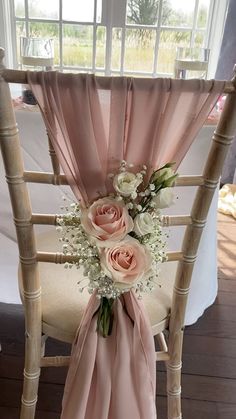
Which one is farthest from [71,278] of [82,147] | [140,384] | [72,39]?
[72,39]

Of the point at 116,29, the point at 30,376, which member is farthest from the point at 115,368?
the point at 116,29

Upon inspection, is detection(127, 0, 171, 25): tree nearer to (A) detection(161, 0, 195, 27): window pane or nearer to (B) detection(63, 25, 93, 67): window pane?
(A) detection(161, 0, 195, 27): window pane

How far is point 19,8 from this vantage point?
2492 millimetres

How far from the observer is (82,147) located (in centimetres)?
66

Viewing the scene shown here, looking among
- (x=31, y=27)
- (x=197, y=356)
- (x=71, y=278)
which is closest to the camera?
(x=71, y=278)

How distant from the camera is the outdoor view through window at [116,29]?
2461mm

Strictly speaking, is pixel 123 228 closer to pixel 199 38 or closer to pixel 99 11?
pixel 99 11

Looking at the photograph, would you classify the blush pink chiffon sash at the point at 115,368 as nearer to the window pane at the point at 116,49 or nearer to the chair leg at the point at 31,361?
the chair leg at the point at 31,361

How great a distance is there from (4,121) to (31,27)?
2214 mm

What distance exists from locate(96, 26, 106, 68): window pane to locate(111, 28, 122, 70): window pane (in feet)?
0.20

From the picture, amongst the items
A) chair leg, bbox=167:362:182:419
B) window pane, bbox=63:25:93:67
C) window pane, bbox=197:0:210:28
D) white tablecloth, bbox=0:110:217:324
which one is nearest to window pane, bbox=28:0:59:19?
window pane, bbox=63:25:93:67

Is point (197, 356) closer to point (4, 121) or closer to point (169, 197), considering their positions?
point (169, 197)

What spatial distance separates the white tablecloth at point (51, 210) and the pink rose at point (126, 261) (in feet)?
1.75

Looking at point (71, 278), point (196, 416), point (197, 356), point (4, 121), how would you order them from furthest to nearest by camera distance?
point (197, 356) → point (196, 416) → point (71, 278) → point (4, 121)
